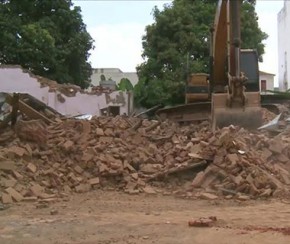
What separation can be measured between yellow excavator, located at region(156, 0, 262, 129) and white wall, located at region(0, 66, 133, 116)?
12.9 metres

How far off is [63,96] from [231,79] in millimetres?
16873

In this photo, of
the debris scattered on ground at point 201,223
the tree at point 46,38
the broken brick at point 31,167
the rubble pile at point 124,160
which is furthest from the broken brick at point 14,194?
the tree at point 46,38

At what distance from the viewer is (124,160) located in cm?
1066

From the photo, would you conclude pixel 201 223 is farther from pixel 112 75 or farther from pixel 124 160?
pixel 112 75

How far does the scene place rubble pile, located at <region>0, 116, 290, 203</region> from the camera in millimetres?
9430

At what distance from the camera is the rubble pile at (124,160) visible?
9.43 m

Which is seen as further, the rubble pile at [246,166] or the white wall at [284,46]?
the white wall at [284,46]

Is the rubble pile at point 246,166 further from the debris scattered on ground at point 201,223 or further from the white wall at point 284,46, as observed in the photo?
the white wall at point 284,46

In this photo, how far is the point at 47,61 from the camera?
1170 inches

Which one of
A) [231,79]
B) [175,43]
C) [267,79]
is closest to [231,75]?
[231,79]

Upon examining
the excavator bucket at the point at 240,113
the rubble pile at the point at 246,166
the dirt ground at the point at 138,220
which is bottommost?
the dirt ground at the point at 138,220

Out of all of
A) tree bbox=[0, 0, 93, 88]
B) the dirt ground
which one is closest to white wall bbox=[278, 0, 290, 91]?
tree bbox=[0, 0, 93, 88]

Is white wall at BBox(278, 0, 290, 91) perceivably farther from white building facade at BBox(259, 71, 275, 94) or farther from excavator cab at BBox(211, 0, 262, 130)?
excavator cab at BBox(211, 0, 262, 130)

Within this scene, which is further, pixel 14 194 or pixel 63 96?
pixel 63 96
